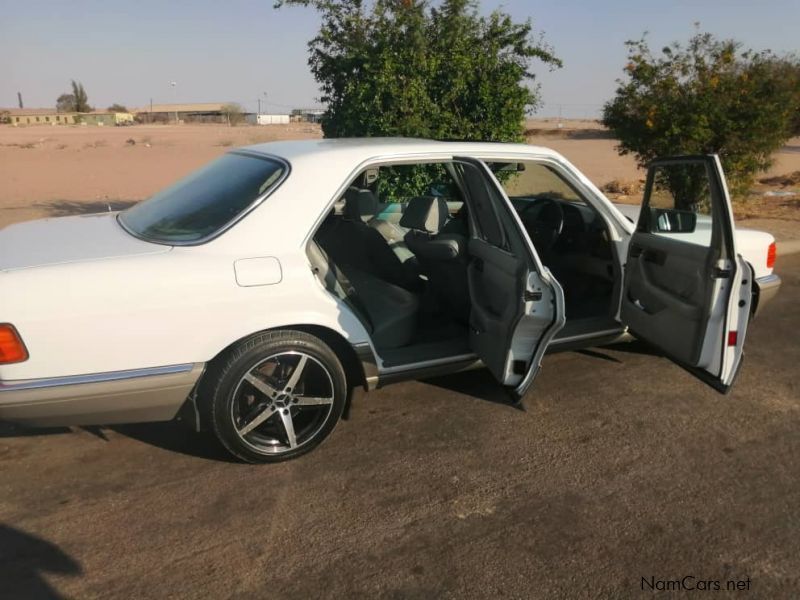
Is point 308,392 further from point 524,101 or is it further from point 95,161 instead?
point 95,161

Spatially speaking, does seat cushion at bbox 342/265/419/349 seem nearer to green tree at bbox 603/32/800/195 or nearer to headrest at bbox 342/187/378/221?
headrest at bbox 342/187/378/221

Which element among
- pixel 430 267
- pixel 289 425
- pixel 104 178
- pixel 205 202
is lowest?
pixel 104 178

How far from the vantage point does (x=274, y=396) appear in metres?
3.06

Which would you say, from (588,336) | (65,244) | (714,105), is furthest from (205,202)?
(714,105)

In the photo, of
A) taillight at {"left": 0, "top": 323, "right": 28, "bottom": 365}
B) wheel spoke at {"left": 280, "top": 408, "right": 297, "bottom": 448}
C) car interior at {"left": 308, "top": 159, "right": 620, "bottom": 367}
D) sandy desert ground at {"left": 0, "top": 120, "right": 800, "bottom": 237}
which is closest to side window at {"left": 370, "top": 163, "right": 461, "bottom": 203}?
car interior at {"left": 308, "top": 159, "right": 620, "bottom": 367}

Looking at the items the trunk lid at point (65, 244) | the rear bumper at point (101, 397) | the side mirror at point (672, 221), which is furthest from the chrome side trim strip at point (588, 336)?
the trunk lid at point (65, 244)

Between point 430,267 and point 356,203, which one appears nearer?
point 356,203

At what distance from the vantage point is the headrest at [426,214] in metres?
3.89

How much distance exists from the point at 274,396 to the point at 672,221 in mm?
2596

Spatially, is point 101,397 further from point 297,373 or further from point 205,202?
point 205,202

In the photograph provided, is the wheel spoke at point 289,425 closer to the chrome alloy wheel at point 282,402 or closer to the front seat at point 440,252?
the chrome alloy wheel at point 282,402

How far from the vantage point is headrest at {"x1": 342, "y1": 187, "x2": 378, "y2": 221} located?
4.32m

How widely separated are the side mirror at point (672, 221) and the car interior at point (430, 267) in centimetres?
32

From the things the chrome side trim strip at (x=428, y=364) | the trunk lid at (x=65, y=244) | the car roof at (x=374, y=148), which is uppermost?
the car roof at (x=374, y=148)
